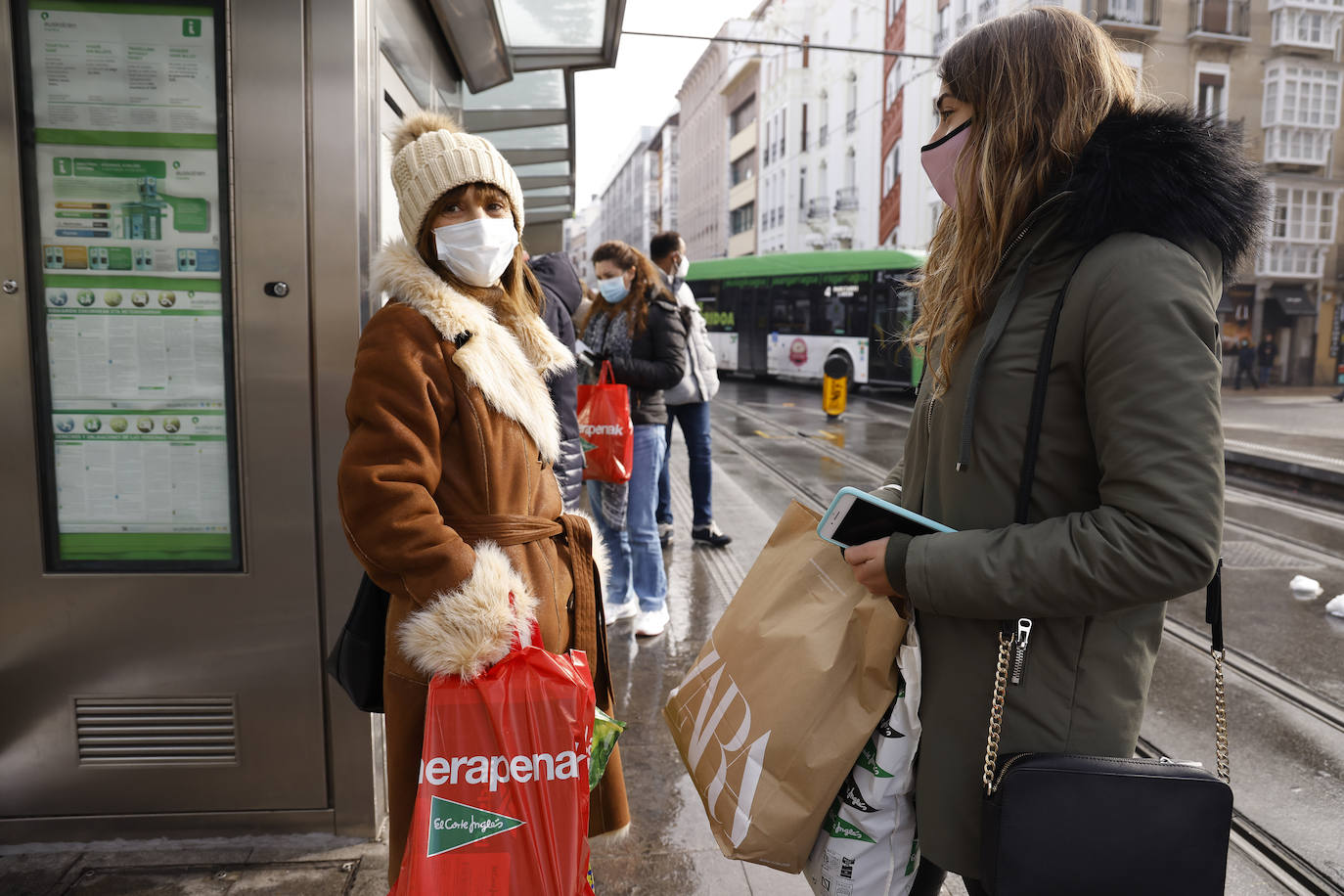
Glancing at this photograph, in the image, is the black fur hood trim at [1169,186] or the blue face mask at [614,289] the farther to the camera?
the blue face mask at [614,289]

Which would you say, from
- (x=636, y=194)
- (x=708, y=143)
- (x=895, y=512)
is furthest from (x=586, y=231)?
(x=895, y=512)

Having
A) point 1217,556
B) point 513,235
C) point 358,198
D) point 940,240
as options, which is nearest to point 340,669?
point 513,235

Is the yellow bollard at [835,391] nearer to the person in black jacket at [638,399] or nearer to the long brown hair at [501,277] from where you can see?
the person in black jacket at [638,399]

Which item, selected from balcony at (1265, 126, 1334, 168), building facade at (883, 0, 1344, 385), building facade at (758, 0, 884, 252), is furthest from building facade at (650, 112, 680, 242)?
balcony at (1265, 126, 1334, 168)

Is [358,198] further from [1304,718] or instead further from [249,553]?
[1304,718]

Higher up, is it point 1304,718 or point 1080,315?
point 1080,315

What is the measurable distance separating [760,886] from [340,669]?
138 cm

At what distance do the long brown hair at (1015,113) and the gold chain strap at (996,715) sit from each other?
43 centimetres

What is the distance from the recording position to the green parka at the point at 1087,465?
1.27 metres

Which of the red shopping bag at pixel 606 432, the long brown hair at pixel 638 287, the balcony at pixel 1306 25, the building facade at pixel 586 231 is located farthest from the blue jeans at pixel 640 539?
the building facade at pixel 586 231

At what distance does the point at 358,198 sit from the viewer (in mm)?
2570

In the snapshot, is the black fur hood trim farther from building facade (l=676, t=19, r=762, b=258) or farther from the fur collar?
building facade (l=676, t=19, r=762, b=258)

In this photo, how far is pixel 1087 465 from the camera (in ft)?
4.61

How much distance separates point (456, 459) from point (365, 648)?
48cm
